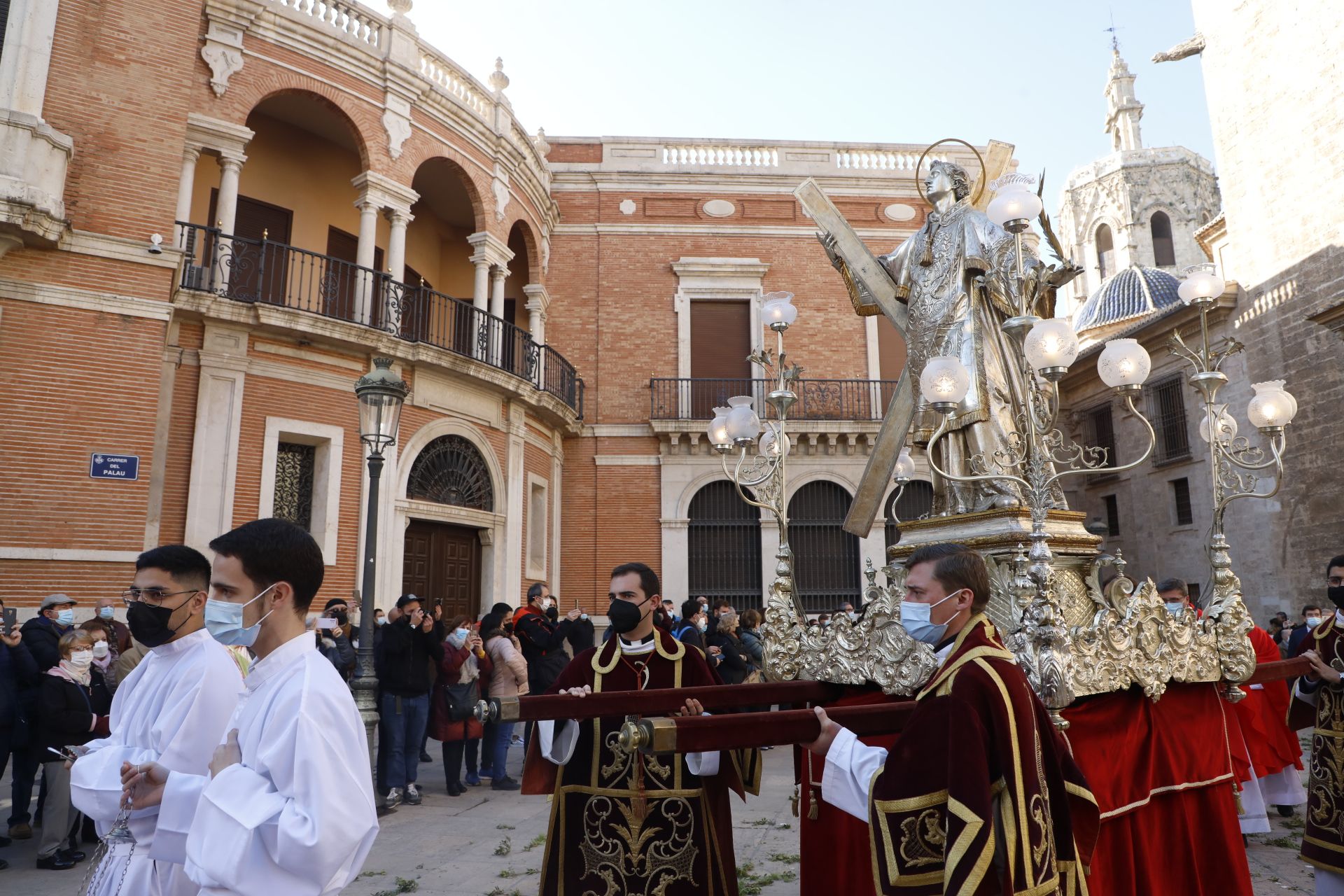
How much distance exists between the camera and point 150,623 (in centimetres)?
283

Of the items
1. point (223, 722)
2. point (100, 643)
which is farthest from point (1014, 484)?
point (100, 643)

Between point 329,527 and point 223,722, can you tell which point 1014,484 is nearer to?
point 223,722

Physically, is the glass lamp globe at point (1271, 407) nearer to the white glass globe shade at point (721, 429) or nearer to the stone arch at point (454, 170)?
the white glass globe shade at point (721, 429)

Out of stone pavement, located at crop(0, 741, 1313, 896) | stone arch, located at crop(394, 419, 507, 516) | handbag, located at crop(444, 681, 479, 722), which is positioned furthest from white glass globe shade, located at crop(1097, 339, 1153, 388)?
stone arch, located at crop(394, 419, 507, 516)

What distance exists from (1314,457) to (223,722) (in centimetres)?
1870

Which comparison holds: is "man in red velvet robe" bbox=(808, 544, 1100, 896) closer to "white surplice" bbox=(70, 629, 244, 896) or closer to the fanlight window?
"white surplice" bbox=(70, 629, 244, 896)

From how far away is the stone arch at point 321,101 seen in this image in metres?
13.1

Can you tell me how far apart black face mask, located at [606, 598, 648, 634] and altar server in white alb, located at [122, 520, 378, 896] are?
201 centimetres

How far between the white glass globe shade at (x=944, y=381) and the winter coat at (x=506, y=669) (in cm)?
570

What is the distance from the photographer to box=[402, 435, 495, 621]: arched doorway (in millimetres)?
14133

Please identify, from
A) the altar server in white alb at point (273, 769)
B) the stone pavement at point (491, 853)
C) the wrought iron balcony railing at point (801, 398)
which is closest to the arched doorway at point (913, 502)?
the wrought iron balcony railing at point (801, 398)

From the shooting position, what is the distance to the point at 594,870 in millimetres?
4152

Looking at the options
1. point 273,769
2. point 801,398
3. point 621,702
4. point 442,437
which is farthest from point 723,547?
point 273,769

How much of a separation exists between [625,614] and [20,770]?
16.4ft
